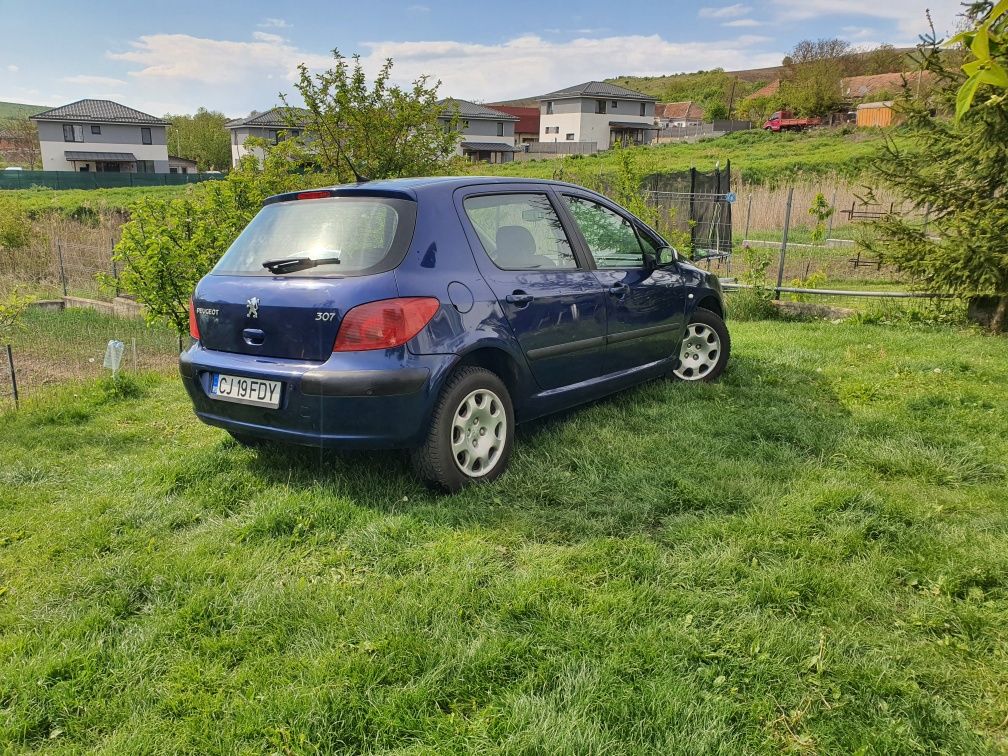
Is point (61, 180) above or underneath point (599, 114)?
underneath

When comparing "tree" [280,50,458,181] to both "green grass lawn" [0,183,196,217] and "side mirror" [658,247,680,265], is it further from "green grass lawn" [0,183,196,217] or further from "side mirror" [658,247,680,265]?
"green grass lawn" [0,183,196,217]

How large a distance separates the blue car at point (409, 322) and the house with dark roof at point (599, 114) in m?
75.1

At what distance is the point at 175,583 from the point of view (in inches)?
120

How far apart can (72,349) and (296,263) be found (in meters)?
8.65

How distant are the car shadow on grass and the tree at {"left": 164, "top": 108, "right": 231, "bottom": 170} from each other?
280ft

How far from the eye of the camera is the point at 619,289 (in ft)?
16.4

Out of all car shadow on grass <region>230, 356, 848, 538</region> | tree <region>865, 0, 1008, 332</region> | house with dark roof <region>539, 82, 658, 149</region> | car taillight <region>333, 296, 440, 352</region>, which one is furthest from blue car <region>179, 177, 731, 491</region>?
house with dark roof <region>539, 82, 658, 149</region>

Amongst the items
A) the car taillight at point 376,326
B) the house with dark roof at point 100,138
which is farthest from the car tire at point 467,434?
the house with dark roof at point 100,138

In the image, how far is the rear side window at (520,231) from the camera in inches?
167

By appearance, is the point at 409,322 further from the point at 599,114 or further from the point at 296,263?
the point at 599,114

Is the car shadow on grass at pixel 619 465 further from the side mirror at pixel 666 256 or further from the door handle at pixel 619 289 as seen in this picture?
the side mirror at pixel 666 256

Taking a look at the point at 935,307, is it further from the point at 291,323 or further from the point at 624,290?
the point at 291,323

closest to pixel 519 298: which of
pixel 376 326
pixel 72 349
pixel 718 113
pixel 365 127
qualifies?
pixel 376 326

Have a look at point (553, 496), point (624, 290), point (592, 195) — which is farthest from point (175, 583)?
point (592, 195)
